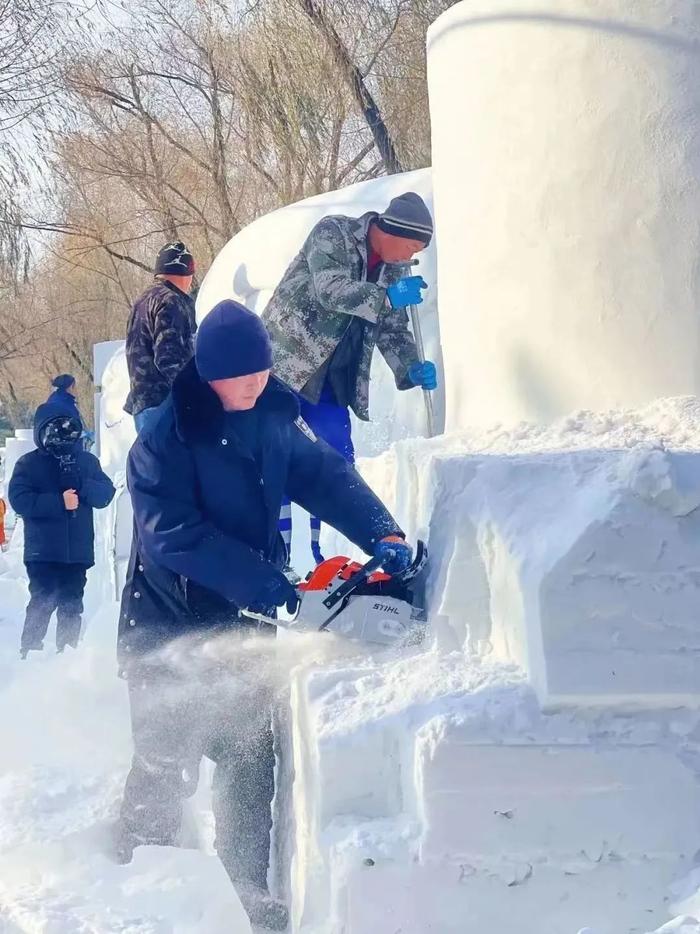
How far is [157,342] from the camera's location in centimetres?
479

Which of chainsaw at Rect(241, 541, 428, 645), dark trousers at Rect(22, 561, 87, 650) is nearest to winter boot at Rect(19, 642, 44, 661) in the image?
dark trousers at Rect(22, 561, 87, 650)

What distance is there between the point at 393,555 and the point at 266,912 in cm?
101

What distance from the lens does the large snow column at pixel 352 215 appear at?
6.66 metres

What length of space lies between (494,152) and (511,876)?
2.33 metres

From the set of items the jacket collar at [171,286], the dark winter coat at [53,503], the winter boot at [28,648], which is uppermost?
the jacket collar at [171,286]

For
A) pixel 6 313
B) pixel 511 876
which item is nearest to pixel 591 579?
pixel 511 876

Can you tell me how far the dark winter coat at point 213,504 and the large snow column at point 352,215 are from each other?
2737 millimetres

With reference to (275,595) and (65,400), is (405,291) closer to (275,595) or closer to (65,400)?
(275,595)

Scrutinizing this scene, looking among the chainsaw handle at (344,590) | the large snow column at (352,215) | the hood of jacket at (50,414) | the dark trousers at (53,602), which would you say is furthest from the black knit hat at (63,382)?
the chainsaw handle at (344,590)

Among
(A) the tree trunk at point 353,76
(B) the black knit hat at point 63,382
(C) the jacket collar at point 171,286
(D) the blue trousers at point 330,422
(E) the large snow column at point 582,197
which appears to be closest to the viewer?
(E) the large snow column at point 582,197

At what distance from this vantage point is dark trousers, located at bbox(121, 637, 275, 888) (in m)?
2.92

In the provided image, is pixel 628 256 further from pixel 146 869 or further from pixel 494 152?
pixel 146 869

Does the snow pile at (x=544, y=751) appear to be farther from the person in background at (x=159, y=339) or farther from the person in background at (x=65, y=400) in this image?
the person in background at (x=65, y=400)

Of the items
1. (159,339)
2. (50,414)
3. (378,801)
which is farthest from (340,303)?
(50,414)
